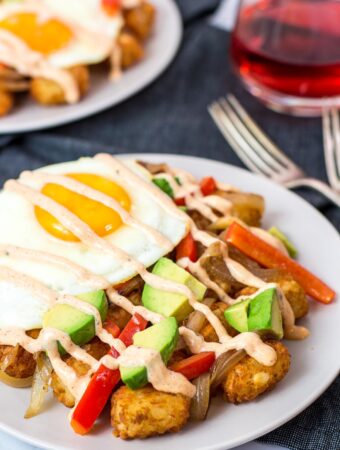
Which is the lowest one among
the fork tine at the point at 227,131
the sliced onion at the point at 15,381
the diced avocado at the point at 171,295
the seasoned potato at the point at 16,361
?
the fork tine at the point at 227,131

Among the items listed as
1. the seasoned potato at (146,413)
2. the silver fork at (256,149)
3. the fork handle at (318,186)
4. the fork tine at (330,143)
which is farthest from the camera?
the fork tine at (330,143)

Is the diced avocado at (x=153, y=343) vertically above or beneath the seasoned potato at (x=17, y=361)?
above

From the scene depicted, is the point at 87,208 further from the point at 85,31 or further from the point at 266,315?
the point at 85,31

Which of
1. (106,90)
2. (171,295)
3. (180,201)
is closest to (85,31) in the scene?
(106,90)

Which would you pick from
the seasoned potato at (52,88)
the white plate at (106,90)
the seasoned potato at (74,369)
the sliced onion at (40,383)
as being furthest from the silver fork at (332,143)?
the sliced onion at (40,383)

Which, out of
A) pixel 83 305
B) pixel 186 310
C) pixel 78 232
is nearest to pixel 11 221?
pixel 78 232

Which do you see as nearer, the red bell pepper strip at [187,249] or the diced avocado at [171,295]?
the diced avocado at [171,295]

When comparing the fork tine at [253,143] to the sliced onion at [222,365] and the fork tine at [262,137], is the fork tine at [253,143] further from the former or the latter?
the sliced onion at [222,365]
